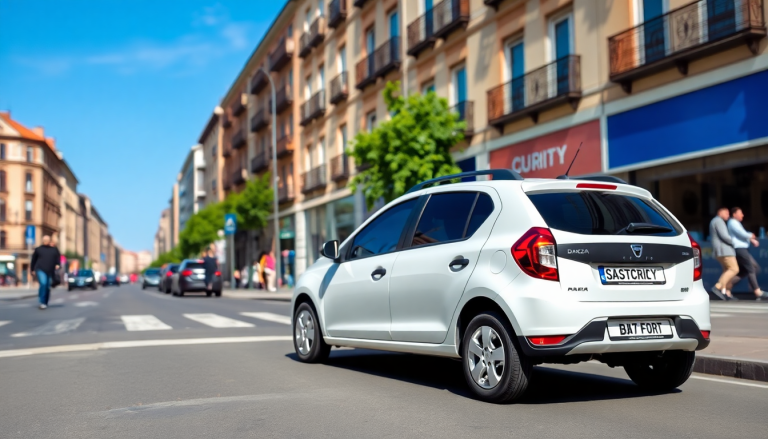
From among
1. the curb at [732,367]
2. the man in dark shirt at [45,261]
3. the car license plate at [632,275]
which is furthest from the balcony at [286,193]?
the car license plate at [632,275]

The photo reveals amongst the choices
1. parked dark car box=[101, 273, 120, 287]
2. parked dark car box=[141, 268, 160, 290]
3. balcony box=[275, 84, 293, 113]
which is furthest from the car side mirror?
parked dark car box=[101, 273, 120, 287]

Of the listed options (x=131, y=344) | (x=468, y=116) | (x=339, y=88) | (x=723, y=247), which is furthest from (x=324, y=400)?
(x=339, y=88)

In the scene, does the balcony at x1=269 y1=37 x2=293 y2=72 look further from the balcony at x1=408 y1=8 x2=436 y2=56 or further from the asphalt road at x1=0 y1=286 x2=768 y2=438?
the asphalt road at x1=0 y1=286 x2=768 y2=438

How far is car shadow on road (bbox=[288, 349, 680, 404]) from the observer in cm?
586

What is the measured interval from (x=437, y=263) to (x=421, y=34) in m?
20.8

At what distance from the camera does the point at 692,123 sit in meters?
15.5

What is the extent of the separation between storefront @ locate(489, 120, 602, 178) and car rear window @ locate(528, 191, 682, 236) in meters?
11.3

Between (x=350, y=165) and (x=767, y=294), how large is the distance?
65.0ft

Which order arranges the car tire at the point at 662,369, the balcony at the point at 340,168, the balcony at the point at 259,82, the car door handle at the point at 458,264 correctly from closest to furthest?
the car door handle at the point at 458,264
the car tire at the point at 662,369
the balcony at the point at 340,168
the balcony at the point at 259,82

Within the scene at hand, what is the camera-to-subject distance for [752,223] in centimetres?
1489

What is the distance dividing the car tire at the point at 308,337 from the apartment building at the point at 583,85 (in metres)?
3.89

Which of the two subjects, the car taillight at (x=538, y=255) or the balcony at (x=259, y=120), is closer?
the car taillight at (x=538, y=255)

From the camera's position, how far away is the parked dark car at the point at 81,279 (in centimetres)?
5575

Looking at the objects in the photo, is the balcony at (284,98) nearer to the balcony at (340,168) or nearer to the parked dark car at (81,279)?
the balcony at (340,168)
